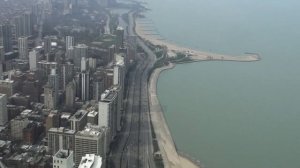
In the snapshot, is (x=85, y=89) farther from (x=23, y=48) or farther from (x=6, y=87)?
(x=23, y=48)

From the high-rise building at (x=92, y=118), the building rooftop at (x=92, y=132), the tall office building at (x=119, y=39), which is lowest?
the high-rise building at (x=92, y=118)

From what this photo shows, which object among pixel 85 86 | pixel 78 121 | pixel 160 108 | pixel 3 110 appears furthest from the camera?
pixel 160 108

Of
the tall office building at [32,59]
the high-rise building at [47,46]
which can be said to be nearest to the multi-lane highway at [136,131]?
the tall office building at [32,59]

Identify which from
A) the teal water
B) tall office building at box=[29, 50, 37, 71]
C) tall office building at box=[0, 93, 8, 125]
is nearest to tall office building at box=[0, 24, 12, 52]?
tall office building at box=[29, 50, 37, 71]

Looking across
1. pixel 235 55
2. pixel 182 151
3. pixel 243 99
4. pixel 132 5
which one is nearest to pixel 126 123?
pixel 182 151

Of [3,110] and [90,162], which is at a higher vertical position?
[90,162]

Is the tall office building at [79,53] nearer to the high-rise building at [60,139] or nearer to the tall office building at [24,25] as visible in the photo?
the tall office building at [24,25]

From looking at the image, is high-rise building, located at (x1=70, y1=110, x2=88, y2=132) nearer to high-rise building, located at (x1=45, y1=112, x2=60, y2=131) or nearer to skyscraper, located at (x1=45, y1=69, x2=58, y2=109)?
high-rise building, located at (x1=45, y1=112, x2=60, y2=131)

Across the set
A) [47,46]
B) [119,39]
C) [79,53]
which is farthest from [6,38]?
[119,39]
